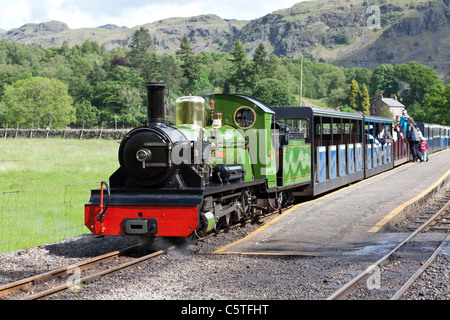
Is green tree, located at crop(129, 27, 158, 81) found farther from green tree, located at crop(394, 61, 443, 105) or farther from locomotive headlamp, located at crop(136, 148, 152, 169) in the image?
locomotive headlamp, located at crop(136, 148, 152, 169)

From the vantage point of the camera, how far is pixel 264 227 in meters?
11.0

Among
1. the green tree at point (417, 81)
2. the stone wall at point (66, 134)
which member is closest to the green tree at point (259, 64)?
the stone wall at point (66, 134)

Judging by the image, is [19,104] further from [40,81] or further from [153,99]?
[153,99]

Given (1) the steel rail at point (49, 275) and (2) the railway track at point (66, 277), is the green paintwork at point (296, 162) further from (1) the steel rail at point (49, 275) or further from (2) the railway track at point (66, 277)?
(1) the steel rail at point (49, 275)

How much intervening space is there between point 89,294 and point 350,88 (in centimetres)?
15522

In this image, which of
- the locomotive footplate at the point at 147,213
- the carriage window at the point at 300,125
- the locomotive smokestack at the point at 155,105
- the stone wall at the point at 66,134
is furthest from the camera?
the stone wall at the point at 66,134

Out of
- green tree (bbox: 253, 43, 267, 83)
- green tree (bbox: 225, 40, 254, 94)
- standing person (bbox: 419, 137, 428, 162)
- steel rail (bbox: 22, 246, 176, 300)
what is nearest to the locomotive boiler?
steel rail (bbox: 22, 246, 176, 300)

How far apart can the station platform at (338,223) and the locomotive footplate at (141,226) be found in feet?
3.70

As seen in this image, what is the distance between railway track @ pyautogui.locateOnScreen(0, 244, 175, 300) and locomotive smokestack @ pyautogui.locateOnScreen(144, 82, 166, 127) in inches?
87.6

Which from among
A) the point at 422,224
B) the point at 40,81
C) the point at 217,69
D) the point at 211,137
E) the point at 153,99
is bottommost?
the point at 422,224

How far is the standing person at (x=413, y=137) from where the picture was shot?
2917cm

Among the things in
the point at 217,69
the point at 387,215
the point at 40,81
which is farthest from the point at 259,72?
the point at 387,215

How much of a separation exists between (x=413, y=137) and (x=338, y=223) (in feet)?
65.5

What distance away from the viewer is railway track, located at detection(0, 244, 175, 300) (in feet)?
21.7
